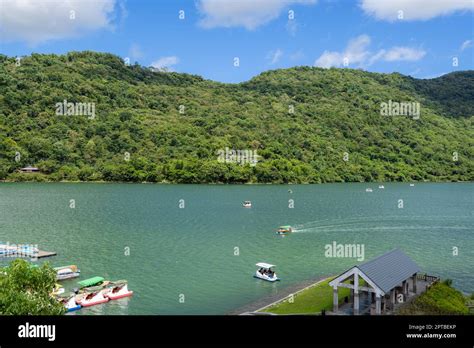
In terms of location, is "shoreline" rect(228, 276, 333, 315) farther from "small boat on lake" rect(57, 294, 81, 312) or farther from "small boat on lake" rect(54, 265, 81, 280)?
"small boat on lake" rect(54, 265, 81, 280)

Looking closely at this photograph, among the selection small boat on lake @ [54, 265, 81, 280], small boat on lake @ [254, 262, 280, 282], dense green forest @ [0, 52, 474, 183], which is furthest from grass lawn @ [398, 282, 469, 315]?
dense green forest @ [0, 52, 474, 183]

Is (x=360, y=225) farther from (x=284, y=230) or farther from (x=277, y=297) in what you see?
(x=277, y=297)

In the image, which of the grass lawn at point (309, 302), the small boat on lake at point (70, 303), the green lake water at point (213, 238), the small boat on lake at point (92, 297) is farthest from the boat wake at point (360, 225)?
the small boat on lake at point (70, 303)

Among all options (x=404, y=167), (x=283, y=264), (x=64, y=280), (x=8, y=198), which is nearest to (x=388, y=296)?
(x=283, y=264)

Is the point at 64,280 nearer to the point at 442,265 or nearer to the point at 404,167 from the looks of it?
the point at 442,265

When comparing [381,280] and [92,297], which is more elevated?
[381,280]

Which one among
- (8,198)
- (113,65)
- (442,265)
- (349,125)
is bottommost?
(442,265)

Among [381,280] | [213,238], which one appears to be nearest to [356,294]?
[381,280]
